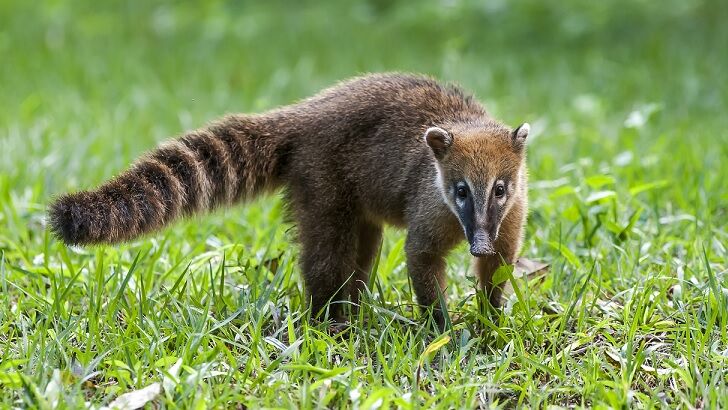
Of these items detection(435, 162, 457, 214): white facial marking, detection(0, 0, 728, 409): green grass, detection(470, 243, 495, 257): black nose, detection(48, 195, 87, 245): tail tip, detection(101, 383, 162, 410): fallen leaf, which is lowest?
detection(0, 0, 728, 409): green grass

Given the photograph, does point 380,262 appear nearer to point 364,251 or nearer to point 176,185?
point 364,251

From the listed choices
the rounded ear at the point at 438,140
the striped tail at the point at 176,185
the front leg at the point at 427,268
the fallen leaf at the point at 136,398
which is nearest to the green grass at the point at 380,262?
the fallen leaf at the point at 136,398

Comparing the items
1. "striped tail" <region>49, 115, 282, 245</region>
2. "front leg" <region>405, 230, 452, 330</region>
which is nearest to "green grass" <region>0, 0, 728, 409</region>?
"front leg" <region>405, 230, 452, 330</region>

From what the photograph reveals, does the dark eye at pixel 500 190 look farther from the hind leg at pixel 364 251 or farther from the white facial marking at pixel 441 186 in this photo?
the hind leg at pixel 364 251

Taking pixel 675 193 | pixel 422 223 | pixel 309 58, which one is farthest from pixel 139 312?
pixel 309 58

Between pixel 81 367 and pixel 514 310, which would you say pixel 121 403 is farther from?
pixel 514 310

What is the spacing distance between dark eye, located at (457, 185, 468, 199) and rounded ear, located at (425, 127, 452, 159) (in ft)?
0.77

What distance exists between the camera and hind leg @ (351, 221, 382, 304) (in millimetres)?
5418

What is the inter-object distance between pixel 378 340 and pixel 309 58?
7001 millimetres

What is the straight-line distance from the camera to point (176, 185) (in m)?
4.91

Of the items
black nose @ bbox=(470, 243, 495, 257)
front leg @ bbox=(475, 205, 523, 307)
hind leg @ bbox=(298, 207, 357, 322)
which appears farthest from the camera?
hind leg @ bbox=(298, 207, 357, 322)

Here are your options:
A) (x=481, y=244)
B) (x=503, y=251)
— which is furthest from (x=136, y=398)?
(x=503, y=251)

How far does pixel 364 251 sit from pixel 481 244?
117 centimetres

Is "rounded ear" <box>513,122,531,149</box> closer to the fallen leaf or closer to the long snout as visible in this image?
the long snout
